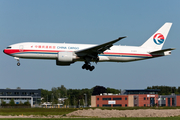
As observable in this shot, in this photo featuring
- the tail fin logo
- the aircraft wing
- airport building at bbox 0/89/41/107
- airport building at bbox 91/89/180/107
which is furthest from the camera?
airport building at bbox 0/89/41/107

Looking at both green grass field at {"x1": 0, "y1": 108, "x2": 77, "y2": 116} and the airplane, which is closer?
the airplane

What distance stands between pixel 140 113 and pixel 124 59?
9.29 metres

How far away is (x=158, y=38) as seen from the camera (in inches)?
1762

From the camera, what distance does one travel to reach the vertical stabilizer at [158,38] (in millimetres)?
43969

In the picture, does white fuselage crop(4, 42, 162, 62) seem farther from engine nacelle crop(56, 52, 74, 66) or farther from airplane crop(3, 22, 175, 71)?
engine nacelle crop(56, 52, 74, 66)

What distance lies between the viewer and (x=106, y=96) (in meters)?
85.2

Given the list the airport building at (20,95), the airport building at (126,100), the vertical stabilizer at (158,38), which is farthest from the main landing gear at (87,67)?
the airport building at (20,95)

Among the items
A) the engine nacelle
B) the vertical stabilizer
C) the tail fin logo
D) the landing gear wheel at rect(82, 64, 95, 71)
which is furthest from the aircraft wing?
the tail fin logo

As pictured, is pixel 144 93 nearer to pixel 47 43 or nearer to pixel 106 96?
pixel 106 96

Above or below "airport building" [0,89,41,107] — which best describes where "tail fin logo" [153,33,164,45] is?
above

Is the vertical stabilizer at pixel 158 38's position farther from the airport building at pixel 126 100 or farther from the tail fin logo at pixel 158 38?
the airport building at pixel 126 100

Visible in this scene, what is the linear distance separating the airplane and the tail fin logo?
9.17 feet

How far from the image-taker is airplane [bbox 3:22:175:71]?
37875 millimetres

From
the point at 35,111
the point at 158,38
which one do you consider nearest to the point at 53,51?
the point at 35,111
